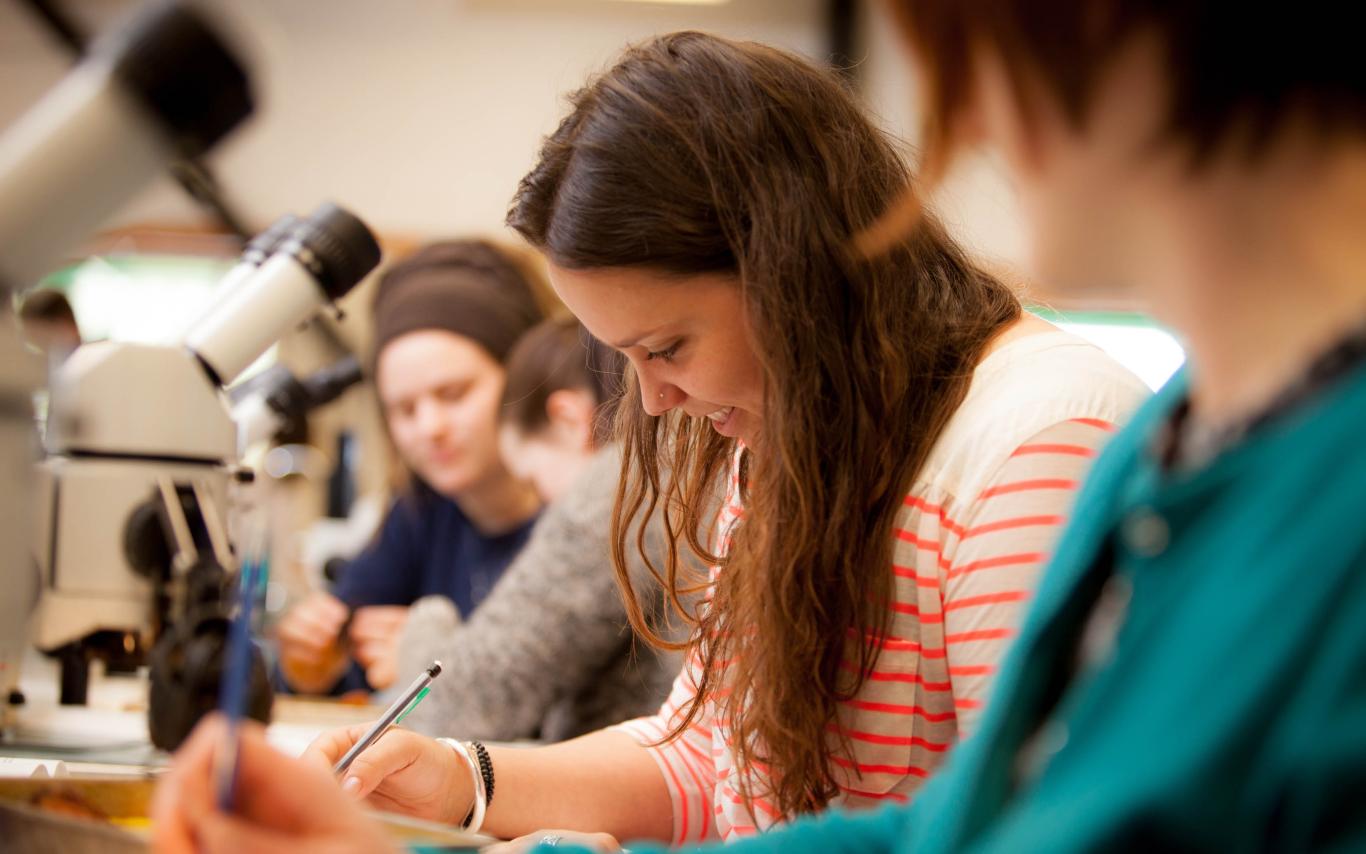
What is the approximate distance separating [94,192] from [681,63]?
1.55ft

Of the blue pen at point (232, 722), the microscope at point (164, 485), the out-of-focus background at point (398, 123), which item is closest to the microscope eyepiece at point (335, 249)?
the microscope at point (164, 485)

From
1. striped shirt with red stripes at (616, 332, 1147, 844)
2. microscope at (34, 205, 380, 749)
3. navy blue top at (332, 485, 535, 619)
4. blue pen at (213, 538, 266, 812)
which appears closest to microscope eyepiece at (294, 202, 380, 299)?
microscope at (34, 205, 380, 749)

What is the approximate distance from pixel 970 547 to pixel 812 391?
5.8 inches

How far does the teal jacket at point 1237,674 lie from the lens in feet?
1.14

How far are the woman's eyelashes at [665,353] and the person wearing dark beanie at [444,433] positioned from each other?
1.26m

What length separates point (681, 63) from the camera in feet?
3.05

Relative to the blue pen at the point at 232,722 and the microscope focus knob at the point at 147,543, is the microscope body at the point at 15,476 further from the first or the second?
the microscope focus knob at the point at 147,543

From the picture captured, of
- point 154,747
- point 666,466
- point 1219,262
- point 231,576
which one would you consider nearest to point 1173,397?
point 1219,262

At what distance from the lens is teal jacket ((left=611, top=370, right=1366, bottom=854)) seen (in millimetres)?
347

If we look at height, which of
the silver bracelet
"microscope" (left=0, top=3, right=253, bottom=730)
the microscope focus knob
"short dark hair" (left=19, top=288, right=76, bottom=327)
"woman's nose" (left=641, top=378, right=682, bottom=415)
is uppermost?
"microscope" (left=0, top=3, right=253, bottom=730)

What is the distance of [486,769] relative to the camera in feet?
3.33

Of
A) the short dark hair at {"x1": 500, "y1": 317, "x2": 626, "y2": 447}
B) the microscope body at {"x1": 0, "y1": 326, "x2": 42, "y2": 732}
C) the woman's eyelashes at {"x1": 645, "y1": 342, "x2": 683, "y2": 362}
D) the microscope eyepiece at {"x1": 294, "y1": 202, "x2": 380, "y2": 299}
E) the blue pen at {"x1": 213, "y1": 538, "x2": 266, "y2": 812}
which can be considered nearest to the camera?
the blue pen at {"x1": 213, "y1": 538, "x2": 266, "y2": 812}

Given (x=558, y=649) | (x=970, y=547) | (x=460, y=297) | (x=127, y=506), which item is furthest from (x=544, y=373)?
(x=970, y=547)

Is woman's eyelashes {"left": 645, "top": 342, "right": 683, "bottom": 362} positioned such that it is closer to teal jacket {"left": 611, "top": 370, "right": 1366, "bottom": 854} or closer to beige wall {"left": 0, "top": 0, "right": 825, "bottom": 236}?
teal jacket {"left": 611, "top": 370, "right": 1366, "bottom": 854}
